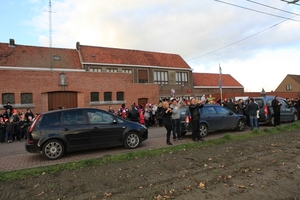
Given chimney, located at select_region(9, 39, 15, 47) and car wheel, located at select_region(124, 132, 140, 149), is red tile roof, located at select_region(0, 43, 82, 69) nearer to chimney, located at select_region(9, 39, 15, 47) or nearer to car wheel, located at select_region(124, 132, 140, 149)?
chimney, located at select_region(9, 39, 15, 47)

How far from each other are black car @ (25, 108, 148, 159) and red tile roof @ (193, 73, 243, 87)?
37.0 meters

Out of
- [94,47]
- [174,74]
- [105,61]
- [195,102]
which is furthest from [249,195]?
[174,74]

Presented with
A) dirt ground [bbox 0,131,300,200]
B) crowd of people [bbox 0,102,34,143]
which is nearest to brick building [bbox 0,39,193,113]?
crowd of people [bbox 0,102,34,143]

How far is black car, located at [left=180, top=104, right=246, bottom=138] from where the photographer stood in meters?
11.0

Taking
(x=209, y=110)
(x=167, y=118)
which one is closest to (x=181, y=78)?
(x=209, y=110)

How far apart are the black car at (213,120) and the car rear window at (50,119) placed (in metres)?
5.39

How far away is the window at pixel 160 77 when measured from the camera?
38.5 meters

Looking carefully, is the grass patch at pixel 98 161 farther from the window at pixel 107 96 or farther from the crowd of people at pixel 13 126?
the window at pixel 107 96

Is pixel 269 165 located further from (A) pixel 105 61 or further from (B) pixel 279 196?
(A) pixel 105 61

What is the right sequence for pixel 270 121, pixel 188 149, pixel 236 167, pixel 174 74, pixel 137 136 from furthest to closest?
pixel 174 74 < pixel 270 121 < pixel 137 136 < pixel 188 149 < pixel 236 167

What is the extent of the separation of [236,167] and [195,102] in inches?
176

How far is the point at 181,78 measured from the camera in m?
41.6

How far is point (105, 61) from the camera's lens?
3319cm

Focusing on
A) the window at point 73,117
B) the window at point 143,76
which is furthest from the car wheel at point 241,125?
the window at point 143,76
